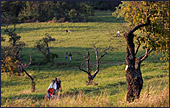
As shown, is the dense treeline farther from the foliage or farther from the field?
the foliage

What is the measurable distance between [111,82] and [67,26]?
134 ft

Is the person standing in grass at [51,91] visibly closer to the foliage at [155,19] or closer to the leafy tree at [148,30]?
the leafy tree at [148,30]

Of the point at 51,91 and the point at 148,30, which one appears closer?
the point at 148,30

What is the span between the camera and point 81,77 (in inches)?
1005

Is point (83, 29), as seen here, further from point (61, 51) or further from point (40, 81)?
point (40, 81)

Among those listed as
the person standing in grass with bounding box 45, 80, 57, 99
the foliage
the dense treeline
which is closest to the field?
the person standing in grass with bounding box 45, 80, 57, 99

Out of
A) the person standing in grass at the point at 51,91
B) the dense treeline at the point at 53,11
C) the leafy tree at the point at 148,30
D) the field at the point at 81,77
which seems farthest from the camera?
the dense treeline at the point at 53,11

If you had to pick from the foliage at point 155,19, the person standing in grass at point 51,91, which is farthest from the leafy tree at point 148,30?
the person standing in grass at point 51,91

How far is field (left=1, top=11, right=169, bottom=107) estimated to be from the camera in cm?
847

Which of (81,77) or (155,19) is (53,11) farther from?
(155,19)

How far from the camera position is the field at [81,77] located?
8.47 m

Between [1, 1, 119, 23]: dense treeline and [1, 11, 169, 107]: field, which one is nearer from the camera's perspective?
[1, 11, 169, 107]: field

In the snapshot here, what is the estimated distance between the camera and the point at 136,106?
8.02m

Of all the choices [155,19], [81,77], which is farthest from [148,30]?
[81,77]
